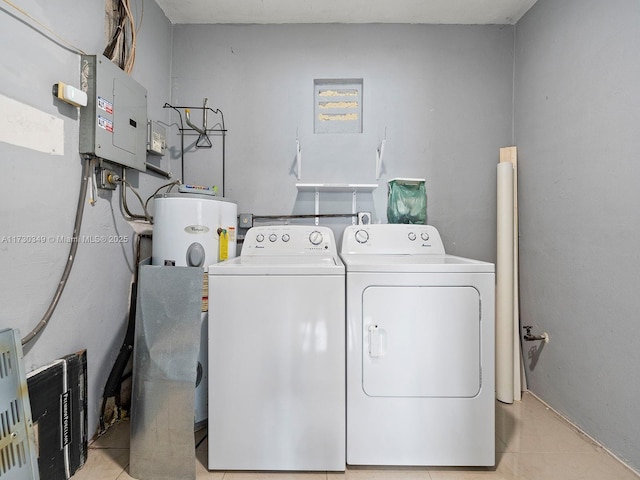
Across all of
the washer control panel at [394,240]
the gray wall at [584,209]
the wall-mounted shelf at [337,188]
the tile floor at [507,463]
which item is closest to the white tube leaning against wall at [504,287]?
the gray wall at [584,209]

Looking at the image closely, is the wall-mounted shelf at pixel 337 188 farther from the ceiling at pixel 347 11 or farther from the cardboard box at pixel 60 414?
the cardboard box at pixel 60 414

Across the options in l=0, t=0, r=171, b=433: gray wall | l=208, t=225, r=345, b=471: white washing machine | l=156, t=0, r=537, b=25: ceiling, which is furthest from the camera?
l=156, t=0, r=537, b=25: ceiling

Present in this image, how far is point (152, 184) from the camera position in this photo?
2.02m

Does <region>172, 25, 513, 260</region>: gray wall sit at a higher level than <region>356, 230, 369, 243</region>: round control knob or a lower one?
higher

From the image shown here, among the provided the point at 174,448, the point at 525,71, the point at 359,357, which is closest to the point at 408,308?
the point at 359,357

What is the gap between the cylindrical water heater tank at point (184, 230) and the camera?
1.59 meters

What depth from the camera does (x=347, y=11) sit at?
208 centimetres

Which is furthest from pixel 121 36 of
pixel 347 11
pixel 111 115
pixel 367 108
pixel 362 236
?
pixel 362 236

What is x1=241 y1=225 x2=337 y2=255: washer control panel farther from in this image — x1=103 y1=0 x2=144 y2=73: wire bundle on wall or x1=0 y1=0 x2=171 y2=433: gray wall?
x1=103 y1=0 x2=144 y2=73: wire bundle on wall

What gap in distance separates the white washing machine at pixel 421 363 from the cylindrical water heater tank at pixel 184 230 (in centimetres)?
82

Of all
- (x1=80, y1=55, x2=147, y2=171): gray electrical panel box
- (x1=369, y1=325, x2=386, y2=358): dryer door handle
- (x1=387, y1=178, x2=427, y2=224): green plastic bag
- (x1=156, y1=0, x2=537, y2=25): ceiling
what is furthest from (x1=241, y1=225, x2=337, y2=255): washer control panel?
(x1=156, y1=0, x2=537, y2=25): ceiling

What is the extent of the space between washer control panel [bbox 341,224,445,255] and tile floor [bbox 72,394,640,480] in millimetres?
1065

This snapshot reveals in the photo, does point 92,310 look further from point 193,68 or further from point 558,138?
point 558,138

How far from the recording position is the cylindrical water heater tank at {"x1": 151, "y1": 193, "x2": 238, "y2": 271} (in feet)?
5.23
